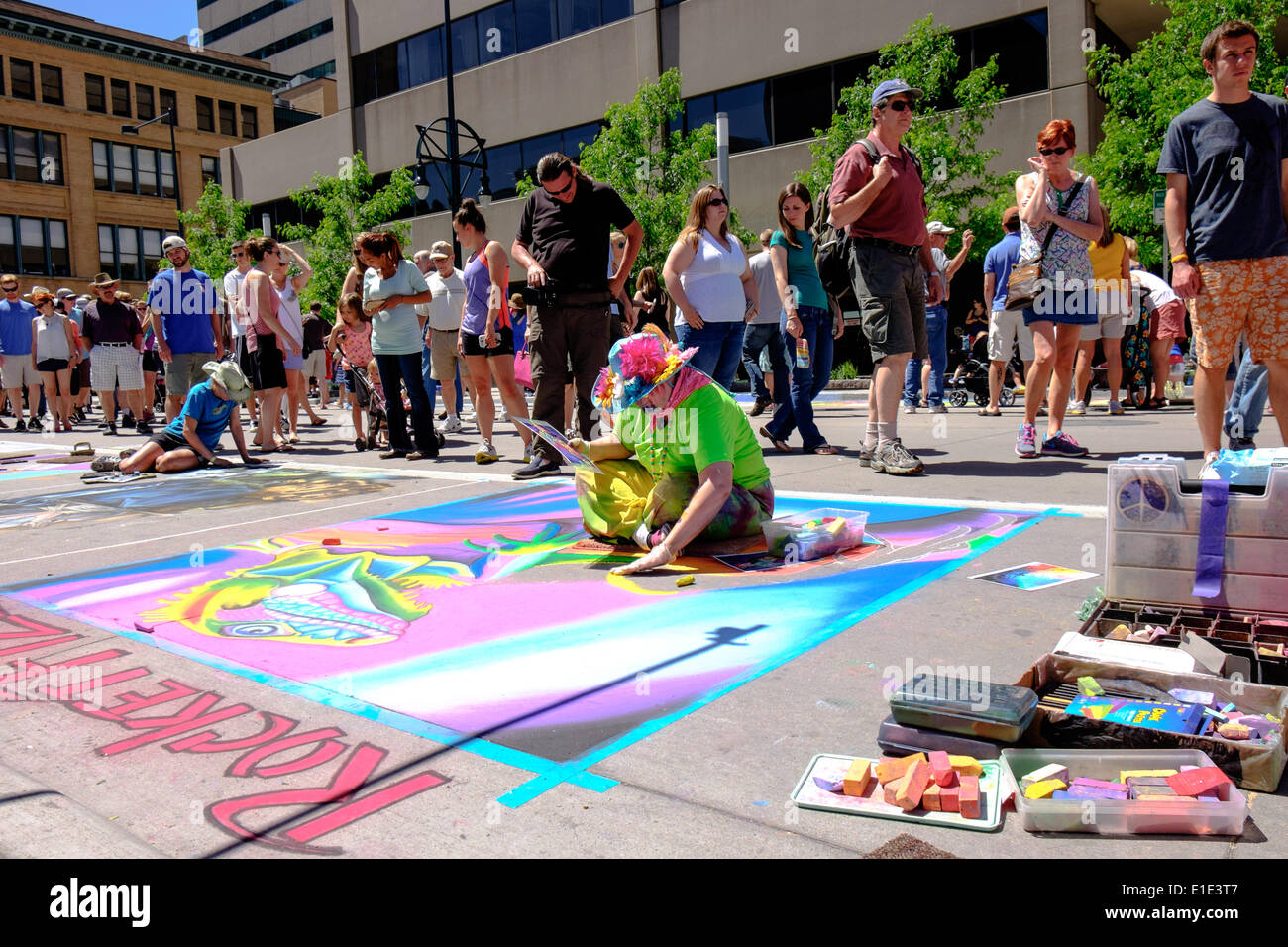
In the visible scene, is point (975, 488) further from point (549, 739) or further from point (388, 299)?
point (388, 299)

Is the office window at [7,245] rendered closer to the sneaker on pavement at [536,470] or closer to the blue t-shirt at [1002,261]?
the blue t-shirt at [1002,261]

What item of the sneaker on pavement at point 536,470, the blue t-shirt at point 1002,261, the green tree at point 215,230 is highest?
the green tree at point 215,230

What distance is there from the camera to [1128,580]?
3.10 meters

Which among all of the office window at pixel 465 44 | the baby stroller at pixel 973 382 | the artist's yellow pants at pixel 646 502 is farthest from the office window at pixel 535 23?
the artist's yellow pants at pixel 646 502

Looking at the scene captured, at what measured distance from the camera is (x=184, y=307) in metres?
10.2

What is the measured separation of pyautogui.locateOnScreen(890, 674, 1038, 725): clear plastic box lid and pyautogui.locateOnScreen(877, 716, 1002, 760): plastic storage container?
0.16 feet

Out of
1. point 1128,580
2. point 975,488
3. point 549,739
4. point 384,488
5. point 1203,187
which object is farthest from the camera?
point 384,488

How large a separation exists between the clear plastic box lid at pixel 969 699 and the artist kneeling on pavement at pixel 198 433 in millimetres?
6840

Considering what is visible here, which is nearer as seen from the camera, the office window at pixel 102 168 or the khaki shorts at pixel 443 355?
the khaki shorts at pixel 443 355

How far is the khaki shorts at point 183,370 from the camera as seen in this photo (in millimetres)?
10477

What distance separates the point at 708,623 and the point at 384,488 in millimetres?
4021

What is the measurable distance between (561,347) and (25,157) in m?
49.6
